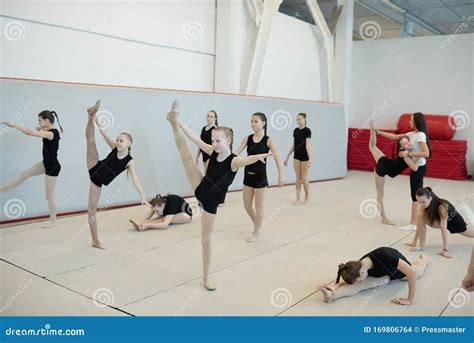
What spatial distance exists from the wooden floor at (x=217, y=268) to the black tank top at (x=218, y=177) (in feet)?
2.86

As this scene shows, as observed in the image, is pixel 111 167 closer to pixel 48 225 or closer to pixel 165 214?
pixel 165 214

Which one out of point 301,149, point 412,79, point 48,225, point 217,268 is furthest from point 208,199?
point 412,79

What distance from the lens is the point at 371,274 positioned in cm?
396

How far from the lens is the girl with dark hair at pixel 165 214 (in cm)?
574

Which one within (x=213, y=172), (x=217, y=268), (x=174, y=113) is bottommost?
(x=217, y=268)

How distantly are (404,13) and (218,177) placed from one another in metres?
14.1

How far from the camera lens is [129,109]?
279 inches

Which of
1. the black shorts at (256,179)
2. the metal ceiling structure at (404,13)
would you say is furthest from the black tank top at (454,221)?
the metal ceiling structure at (404,13)

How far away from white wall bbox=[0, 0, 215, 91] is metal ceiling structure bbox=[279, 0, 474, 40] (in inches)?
228

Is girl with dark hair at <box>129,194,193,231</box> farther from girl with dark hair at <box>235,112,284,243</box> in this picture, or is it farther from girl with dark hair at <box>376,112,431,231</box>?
girl with dark hair at <box>376,112,431,231</box>

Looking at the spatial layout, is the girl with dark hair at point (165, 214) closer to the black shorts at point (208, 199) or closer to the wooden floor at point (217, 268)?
the wooden floor at point (217, 268)

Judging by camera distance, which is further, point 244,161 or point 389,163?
point 389,163

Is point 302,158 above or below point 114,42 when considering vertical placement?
below

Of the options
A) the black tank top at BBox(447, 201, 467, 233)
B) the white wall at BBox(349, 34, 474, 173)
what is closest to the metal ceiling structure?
the white wall at BBox(349, 34, 474, 173)
